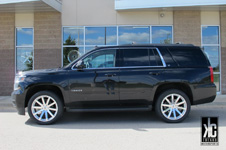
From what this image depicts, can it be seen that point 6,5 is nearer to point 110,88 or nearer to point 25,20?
point 25,20

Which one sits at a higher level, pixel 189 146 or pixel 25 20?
pixel 25 20

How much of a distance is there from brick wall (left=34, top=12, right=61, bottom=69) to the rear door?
231 inches

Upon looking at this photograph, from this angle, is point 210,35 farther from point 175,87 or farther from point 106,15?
point 175,87

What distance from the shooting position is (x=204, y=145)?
4.36m

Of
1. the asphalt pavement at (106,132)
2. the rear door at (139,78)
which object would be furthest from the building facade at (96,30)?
the rear door at (139,78)

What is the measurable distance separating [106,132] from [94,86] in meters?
1.19

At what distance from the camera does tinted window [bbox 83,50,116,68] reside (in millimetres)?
5867

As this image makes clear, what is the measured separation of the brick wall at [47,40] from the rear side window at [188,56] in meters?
6.51

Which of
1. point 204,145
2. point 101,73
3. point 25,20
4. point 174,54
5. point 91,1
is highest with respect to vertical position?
point 91,1

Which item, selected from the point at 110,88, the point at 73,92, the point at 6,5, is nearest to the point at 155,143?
the point at 110,88

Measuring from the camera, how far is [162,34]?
11.0 metres

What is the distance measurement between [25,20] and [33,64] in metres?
2.17

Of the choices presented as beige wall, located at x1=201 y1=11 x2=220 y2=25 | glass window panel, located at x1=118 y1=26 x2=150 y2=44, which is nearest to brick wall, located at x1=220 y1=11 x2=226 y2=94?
beige wall, located at x1=201 y1=11 x2=220 y2=25

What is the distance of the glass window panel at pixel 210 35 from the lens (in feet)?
35.9
